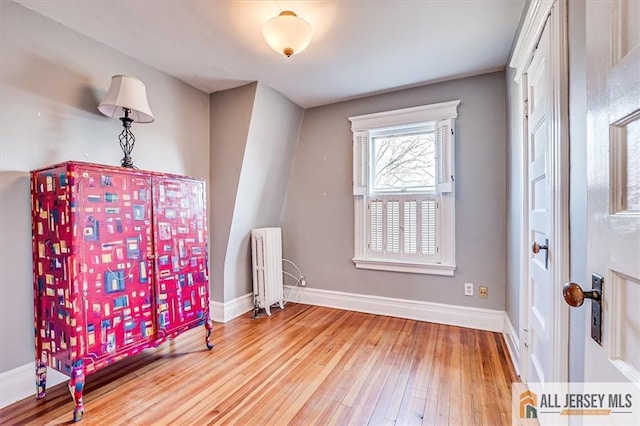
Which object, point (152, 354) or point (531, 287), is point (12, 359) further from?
point (531, 287)

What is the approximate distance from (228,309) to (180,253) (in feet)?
3.70

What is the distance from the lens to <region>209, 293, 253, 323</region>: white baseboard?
3100 millimetres

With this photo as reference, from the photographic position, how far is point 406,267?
3.11 meters

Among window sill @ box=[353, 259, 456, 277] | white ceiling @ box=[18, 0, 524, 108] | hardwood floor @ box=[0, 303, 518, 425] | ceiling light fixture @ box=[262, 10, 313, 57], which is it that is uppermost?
white ceiling @ box=[18, 0, 524, 108]

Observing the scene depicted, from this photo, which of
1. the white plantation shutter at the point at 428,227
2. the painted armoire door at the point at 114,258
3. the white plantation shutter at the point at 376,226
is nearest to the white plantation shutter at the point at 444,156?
the white plantation shutter at the point at 428,227

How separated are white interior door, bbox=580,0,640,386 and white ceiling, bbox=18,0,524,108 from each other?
4.85ft

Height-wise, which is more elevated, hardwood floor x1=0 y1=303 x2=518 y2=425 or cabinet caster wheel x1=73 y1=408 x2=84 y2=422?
cabinet caster wheel x1=73 y1=408 x2=84 y2=422

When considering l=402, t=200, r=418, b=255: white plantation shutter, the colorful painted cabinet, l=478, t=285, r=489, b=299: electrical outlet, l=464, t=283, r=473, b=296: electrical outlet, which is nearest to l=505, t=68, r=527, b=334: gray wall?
l=478, t=285, r=489, b=299: electrical outlet

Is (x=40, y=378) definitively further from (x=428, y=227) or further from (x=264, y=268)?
(x=428, y=227)

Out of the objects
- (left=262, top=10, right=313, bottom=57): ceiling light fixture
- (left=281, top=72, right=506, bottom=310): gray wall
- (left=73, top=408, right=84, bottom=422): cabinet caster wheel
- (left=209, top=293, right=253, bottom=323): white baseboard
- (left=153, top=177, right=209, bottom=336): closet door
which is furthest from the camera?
(left=209, top=293, right=253, bottom=323): white baseboard

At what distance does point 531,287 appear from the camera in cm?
178

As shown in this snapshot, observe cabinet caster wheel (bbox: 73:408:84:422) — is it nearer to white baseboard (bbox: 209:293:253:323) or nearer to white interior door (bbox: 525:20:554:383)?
white baseboard (bbox: 209:293:253:323)

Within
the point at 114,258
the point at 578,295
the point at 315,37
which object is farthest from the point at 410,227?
the point at 114,258

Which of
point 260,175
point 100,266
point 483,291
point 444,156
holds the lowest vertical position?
point 483,291
